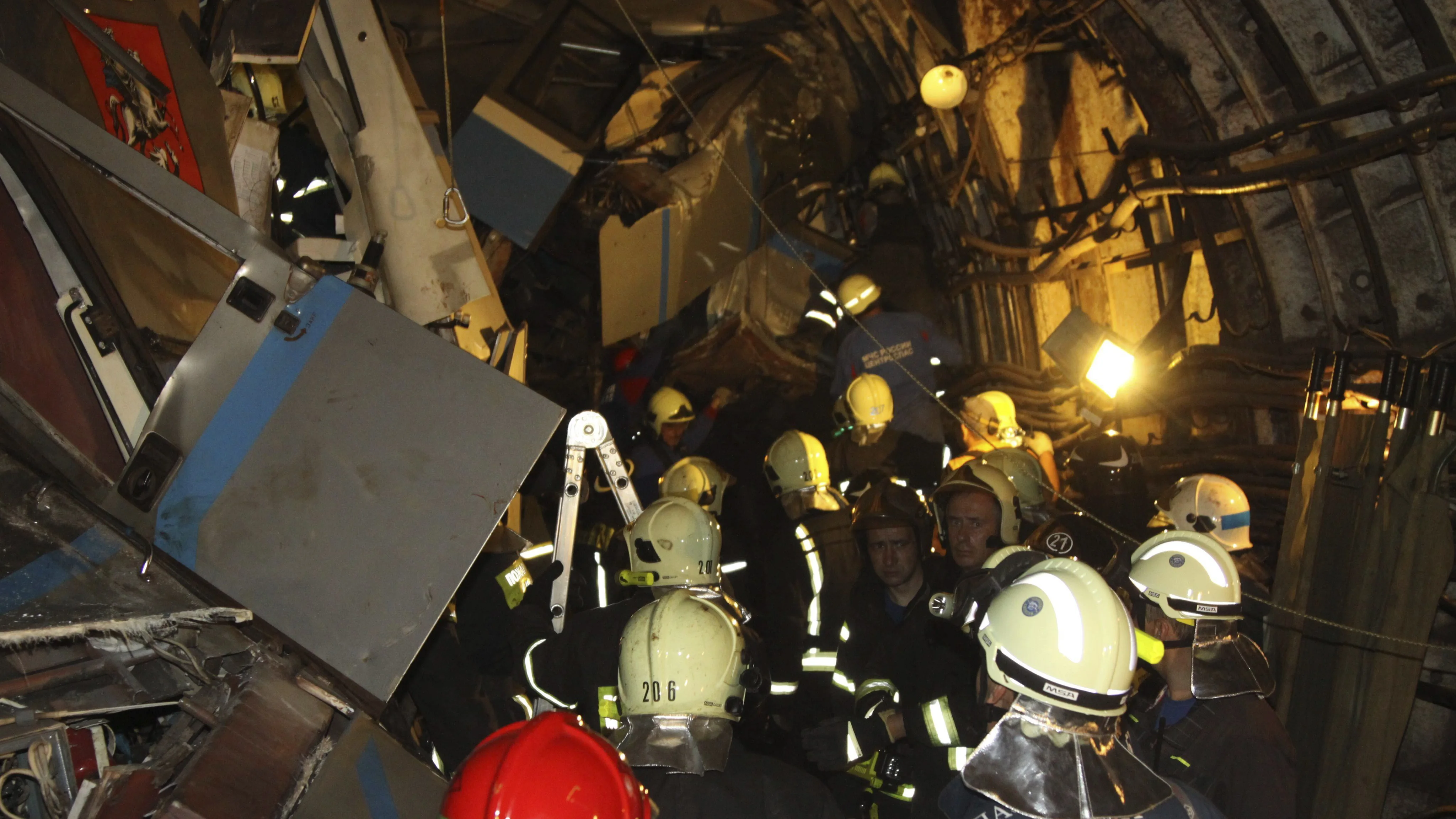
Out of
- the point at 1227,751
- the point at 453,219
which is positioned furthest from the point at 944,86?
the point at 1227,751

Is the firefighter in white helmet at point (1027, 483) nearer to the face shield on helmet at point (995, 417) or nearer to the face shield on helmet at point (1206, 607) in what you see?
the face shield on helmet at point (995, 417)

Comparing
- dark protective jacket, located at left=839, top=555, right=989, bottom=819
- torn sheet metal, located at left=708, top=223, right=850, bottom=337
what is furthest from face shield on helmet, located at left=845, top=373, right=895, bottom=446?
torn sheet metal, located at left=708, top=223, right=850, bottom=337

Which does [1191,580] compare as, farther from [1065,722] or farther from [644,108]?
[644,108]

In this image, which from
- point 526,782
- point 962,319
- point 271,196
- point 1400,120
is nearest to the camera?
point 526,782

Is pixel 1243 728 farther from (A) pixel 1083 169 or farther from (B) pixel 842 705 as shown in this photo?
(A) pixel 1083 169

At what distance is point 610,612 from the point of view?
3.67 meters

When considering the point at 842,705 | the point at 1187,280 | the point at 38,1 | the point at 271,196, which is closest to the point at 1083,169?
the point at 1187,280

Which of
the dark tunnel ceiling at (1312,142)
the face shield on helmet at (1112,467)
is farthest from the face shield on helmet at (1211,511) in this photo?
the dark tunnel ceiling at (1312,142)

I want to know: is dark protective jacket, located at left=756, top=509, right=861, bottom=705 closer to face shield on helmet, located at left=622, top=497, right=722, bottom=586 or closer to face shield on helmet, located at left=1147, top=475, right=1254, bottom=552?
face shield on helmet, located at left=622, top=497, right=722, bottom=586

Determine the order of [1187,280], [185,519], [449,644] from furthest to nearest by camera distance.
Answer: [1187,280], [449,644], [185,519]

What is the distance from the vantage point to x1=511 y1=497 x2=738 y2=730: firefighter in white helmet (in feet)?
11.7

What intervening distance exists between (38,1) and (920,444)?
5235 mm

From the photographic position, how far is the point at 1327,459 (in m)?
4.36

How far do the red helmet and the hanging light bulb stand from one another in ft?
18.1
